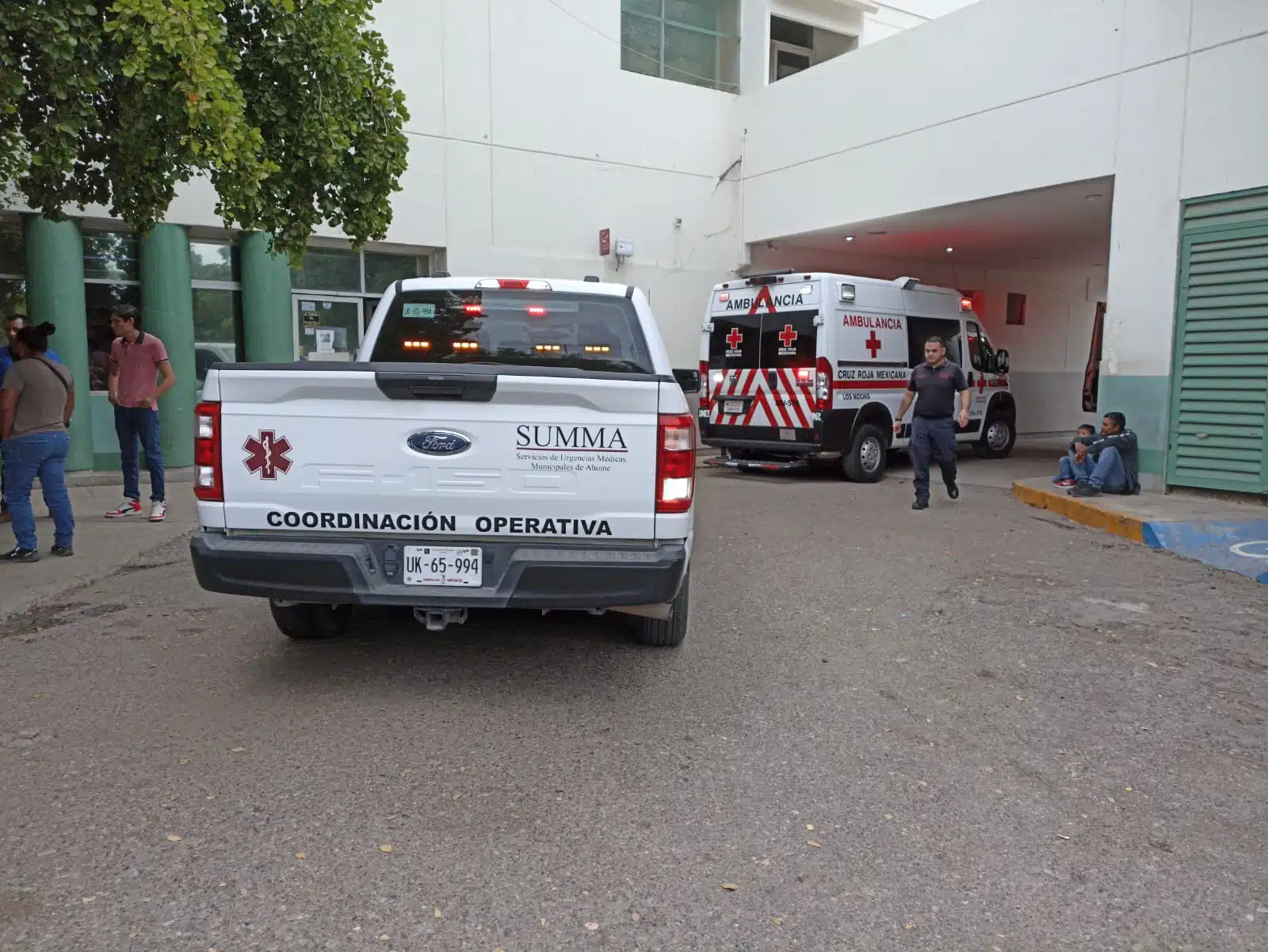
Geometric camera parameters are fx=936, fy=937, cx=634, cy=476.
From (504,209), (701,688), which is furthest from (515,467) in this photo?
(504,209)

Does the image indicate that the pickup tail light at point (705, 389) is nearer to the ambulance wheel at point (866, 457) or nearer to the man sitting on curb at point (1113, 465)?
the ambulance wheel at point (866, 457)

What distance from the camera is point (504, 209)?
47.4 feet

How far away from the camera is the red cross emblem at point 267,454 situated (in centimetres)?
381

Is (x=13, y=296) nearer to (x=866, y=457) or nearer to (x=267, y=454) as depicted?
(x=267, y=454)

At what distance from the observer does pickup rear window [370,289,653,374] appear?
521 cm

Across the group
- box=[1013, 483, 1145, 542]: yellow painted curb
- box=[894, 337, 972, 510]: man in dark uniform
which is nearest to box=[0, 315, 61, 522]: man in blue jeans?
box=[894, 337, 972, 510]: man in dark uniform

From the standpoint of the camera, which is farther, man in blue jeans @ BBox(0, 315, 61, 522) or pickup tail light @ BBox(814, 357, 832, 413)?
pickup tail light @ BBox(814, 357, 832, 413)

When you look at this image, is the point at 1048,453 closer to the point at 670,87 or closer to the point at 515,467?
the point at 670,87

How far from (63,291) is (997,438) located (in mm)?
13317

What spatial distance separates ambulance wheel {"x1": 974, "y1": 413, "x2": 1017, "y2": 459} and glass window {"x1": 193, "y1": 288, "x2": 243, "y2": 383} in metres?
11.1

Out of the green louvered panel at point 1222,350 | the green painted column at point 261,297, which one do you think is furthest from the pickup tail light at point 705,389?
the green painted column at point 261,297

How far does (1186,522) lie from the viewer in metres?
8.20

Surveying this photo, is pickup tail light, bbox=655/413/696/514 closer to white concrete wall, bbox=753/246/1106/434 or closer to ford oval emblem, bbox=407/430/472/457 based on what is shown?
ford oval emblem, bbox=407/430/472/457

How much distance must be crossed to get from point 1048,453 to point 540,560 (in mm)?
14584
